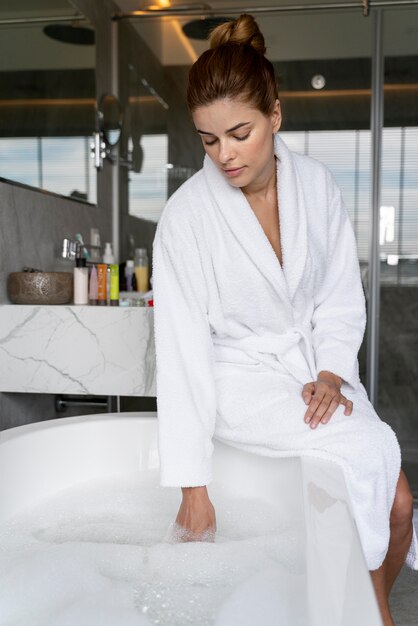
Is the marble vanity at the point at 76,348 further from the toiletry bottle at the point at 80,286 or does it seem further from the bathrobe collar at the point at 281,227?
the bathrobe collar at the point at 281,227

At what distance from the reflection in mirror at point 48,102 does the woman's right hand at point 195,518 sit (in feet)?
4.05

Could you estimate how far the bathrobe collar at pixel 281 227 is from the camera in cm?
154

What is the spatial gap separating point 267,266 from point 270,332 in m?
0.18

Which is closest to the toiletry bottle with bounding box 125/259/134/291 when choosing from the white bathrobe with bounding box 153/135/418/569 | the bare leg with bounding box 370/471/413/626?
the white bathrobe with bounding box 153/135/418/569

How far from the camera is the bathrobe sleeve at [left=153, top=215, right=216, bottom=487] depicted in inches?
57.8

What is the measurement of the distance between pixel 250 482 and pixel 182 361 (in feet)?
1.27

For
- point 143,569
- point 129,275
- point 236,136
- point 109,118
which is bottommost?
point 143,569

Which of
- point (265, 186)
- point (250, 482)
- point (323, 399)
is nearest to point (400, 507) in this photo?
point (323, 399)

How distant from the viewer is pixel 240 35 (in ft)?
4.70

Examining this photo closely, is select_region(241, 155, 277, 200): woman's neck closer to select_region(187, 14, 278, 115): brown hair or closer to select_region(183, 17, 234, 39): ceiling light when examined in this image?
select_region(187, 14, 278, 115): brown hair

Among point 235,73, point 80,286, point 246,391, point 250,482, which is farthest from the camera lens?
point 80,286

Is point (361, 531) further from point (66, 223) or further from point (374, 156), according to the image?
point (374, 156)

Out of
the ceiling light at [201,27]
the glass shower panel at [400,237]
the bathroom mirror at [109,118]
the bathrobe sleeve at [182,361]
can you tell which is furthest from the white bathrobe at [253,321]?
the ceiling light at [201,27]

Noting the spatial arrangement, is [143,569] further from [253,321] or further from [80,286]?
[80,286]
